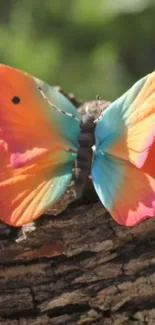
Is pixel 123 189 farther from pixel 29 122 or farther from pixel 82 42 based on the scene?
pixel 82 42

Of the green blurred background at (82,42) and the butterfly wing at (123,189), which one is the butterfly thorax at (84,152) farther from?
the green blurred background at (82,42)

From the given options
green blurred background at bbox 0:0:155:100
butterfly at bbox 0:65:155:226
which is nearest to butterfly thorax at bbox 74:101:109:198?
butterfly at bbox 0:65:155:226

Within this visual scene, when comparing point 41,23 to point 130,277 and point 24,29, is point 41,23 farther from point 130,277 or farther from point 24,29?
point 130,277

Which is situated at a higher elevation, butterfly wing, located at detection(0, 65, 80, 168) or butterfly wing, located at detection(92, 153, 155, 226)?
butterfly wing, located at detection(0, 65, 80, 168)

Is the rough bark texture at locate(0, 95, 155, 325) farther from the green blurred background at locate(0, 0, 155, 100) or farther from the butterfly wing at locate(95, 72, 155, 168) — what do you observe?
the green blurred background at locate(0, 0, 155, 100)

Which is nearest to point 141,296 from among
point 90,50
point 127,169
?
point 127,169

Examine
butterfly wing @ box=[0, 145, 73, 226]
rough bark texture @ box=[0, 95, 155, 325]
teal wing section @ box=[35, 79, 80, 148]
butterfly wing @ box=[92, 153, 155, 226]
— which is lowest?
rough bark texture @ box=[0, 95, 155, 325]

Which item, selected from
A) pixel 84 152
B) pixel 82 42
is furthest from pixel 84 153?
pixel 82 42
